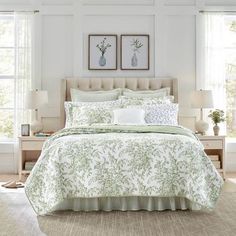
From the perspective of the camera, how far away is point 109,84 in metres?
6.73

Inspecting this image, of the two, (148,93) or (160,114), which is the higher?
(148,93)

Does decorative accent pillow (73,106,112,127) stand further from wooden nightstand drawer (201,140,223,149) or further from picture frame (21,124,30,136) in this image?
wooden nightstand drawer (201,140,223,149)

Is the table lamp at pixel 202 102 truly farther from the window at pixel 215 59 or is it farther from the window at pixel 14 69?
the window at pixel 14 69

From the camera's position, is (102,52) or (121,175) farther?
(102,52)

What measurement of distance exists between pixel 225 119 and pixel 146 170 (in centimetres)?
303

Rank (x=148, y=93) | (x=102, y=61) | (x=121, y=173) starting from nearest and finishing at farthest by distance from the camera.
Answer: (x=121, y=173) < (x=148, y=93) < (x=102, y=61)

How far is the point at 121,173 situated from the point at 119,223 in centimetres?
50

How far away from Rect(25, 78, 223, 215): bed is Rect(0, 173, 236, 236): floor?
14 centimetres

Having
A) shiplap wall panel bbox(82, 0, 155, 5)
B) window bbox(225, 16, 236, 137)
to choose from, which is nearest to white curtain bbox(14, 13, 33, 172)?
shiplap wall panel bbox(82, 0, 155, 5)

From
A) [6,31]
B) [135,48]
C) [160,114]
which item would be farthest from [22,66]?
[160,114]

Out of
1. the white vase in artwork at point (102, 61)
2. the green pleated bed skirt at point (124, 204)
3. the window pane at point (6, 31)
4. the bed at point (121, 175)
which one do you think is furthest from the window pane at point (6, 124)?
the green pleated bed skirt at point (124, 204)

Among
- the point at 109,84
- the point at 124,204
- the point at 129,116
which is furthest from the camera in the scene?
the point at 109,84

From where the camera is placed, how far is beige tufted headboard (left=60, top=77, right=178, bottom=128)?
6707mm

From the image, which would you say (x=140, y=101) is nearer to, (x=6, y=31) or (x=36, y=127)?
(x=36, y=127)
